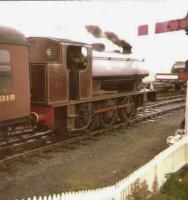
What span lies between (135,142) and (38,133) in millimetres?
2973

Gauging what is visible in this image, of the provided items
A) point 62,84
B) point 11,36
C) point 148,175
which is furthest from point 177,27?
point 148,175

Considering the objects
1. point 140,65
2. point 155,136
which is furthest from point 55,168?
point 140,65

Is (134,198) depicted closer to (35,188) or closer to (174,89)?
(35,188)

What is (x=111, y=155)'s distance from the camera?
9062mm

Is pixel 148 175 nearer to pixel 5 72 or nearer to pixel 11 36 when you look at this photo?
pixel 5 72

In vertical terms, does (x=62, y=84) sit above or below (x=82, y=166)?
above

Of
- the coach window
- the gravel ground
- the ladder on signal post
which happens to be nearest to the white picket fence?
the gravel ground

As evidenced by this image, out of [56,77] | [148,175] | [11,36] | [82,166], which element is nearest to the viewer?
[148,175]

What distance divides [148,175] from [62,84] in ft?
14.5

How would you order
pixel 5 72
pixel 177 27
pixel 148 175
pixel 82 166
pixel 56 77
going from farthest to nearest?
pixel 177 27 → pixel 56 77 → pixel 82 166 → pixel 5 72 → pixel 148 175

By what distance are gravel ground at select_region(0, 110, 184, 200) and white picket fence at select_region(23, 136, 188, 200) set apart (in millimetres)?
656

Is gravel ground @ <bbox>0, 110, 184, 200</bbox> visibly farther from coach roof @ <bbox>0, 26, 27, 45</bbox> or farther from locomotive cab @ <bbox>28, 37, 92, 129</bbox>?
coach roof @ <bbox>0, 26, 27, 45</bbox>

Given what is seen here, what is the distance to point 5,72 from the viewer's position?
25.0 feet

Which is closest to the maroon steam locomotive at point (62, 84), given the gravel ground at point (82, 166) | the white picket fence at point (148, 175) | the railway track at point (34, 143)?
the railway track at point (34, 143)
